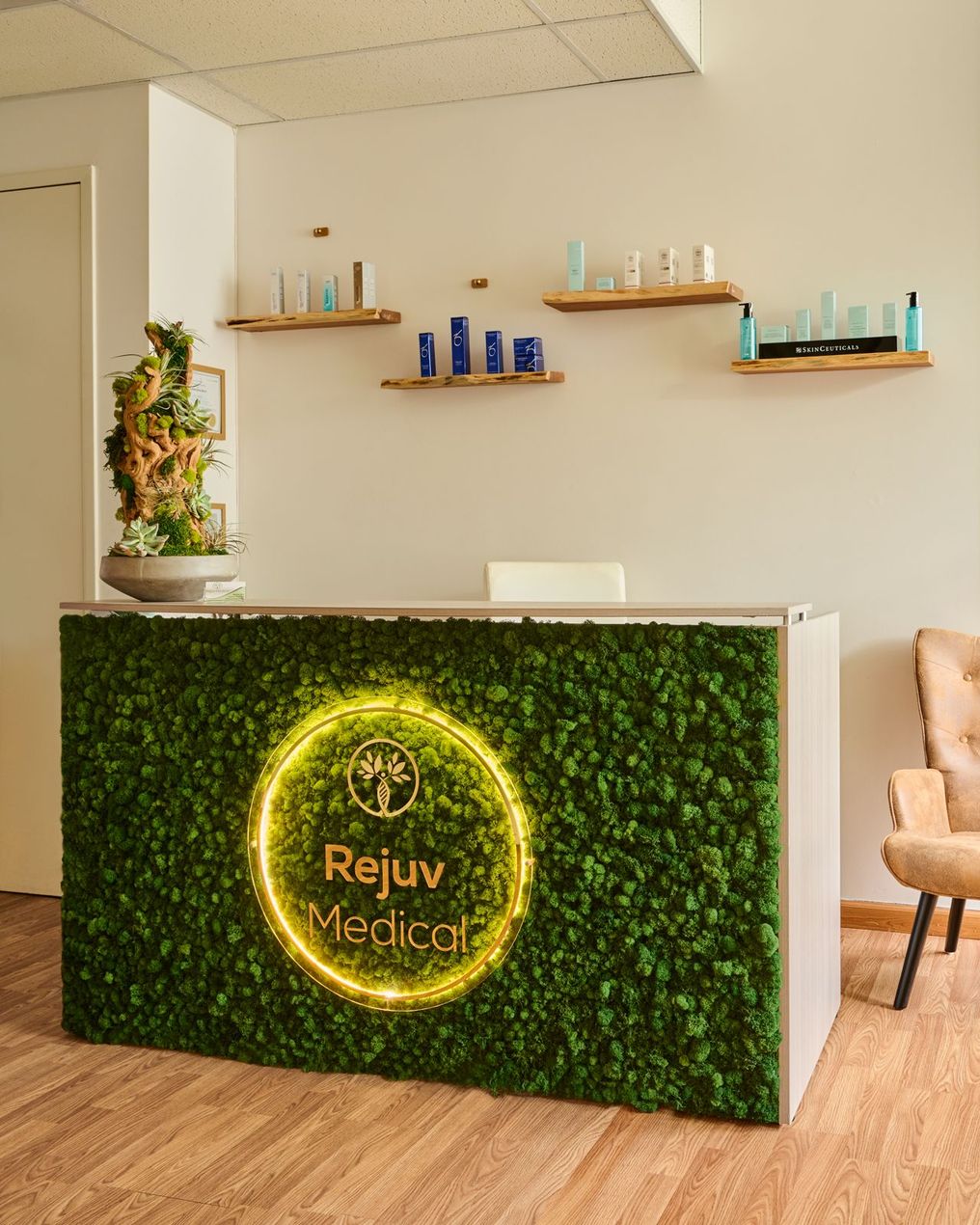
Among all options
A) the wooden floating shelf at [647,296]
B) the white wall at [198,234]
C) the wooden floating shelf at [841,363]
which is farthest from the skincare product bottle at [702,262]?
the white wall at [198,234]

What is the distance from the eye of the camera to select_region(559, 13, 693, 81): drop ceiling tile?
3.88 metres

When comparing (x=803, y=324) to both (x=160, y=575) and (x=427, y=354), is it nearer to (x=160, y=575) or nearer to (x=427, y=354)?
(x=427, y=354)

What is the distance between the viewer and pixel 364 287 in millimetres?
→ 4582

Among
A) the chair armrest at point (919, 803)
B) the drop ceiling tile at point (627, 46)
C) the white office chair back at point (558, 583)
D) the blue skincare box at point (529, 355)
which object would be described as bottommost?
the chair armrest at point (919, 803)

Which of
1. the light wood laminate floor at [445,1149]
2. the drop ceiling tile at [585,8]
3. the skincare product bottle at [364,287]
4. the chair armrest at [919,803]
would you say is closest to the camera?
the light wood laminate floor at [445,1149]

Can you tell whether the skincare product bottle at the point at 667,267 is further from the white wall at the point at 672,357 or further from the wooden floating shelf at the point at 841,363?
the wooden floating shelf at the point at 841,363

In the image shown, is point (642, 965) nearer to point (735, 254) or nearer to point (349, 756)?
point (349, 756)

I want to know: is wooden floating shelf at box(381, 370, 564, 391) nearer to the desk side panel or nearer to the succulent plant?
the desk side panel

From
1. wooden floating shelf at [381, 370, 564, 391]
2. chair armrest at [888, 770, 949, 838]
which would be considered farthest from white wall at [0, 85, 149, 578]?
chair armrest at [888, 770, 949, 838]

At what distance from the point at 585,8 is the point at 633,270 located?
80 cm

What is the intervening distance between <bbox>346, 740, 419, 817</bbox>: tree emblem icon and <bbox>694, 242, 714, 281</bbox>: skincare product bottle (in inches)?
79.6

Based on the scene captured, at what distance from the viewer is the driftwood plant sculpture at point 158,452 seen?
10.1 ft

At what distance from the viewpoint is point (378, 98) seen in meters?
4.53

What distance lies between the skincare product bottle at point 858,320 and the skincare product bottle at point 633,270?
673mm
